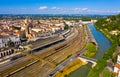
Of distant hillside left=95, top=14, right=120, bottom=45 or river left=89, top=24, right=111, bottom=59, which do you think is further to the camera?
distant hillside left=95, top=14, right=120, bottom=45

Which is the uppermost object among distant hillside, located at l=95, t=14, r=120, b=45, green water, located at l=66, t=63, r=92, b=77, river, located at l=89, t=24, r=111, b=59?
distant hillside, located at l=95, t=14, r=120, b=45

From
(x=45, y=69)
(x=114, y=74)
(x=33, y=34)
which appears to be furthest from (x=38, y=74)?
(x=33, y=34)

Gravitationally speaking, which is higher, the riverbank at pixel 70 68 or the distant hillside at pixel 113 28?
the distant hillside at pixel 113 28

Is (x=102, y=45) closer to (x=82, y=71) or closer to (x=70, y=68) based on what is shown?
(x=82, y=71)

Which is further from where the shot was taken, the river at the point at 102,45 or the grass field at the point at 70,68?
the river at the point at 102,45

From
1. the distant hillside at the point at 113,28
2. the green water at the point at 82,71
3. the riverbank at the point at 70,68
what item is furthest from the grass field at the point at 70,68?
the distant hillside at the point at 113,28

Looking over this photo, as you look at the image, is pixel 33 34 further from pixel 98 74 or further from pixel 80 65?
pixel 98 74

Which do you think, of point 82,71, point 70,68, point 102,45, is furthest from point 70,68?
point 102,45

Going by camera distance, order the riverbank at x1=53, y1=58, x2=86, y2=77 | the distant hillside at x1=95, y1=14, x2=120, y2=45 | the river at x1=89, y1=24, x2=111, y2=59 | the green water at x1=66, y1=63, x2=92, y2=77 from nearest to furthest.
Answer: the riverbank at x1=53, y1=58, x2=86, y2=77 < the green water at x1=66, y1=63, x2=92, y2=77 < the river at x1=89, y1=24, x2=111, y2=59 < the distant hillside at x1=95, y1=14, x2=120, y2=45

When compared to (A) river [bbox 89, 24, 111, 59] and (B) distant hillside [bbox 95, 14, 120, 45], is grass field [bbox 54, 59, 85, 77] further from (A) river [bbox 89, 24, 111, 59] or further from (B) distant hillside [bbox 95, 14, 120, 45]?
(B) distant hillside [bbox 95, 14, 120, 45]

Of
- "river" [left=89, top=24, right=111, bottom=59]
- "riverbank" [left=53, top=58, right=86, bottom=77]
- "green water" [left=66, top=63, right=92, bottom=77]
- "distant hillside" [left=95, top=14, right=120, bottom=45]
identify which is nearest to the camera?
"riverbank" [left=53, top=58, right=86, bottom=77]

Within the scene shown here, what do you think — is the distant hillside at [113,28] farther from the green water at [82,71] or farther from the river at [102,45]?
the green water at [82,71]

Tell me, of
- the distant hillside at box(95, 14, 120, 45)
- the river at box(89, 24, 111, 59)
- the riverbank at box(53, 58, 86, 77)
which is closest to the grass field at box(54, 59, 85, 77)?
the riverbank at box(53, 58, 86, 77)
